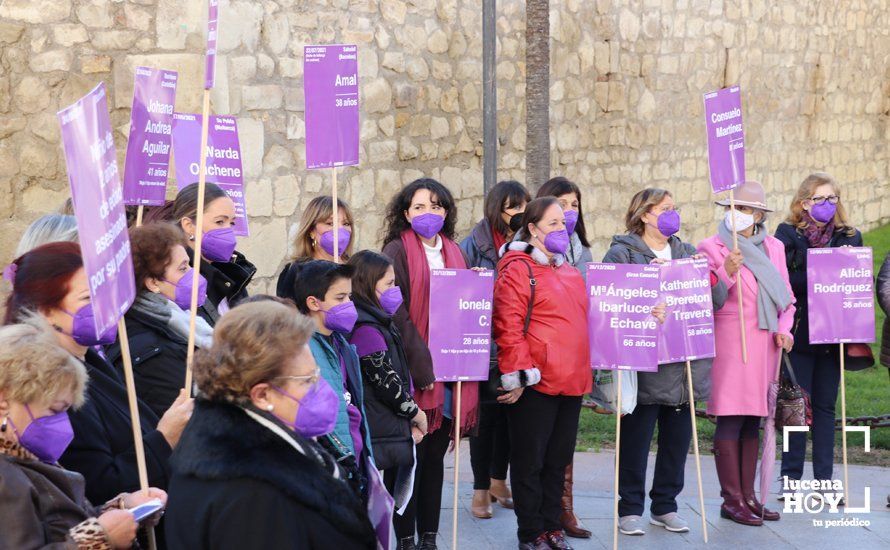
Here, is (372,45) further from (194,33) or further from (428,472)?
(428,472)

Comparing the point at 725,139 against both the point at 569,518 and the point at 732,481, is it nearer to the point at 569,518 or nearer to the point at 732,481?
the point at 732,481

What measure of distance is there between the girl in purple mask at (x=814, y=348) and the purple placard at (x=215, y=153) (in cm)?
327

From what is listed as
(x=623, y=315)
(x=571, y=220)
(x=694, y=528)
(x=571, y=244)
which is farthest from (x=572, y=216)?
(x=694, y=528)

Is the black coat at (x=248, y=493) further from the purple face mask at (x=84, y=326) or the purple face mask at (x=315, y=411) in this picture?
the purple face mask at (x=84, y=326)

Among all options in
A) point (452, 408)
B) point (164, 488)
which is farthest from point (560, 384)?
point (164, 488)

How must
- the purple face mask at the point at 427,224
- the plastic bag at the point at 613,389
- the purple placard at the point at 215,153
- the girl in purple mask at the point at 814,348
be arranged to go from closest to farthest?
the purple face mask at the point at 427,224, the plastic bag at the point at 613,389, the purple placard at the point at 215,153, the girl in purple mask at the point at 814,348

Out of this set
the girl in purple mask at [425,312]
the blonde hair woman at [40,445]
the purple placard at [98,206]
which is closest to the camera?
the blonde hair woman at [40,445]

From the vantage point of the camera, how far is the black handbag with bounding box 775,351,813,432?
7211 mm

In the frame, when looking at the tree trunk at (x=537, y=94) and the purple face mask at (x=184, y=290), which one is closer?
the purple face mask at (x=184, y=290)

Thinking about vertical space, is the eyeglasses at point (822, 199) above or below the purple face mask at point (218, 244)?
above

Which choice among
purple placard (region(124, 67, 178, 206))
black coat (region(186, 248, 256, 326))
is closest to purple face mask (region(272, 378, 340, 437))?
black coat (region(186, 248, 256, 326))

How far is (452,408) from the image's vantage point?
6.43 metres

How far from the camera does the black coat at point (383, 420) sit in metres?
5.54

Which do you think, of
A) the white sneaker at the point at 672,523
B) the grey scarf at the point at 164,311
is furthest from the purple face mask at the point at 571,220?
the grey scarf at the point at 164,311
